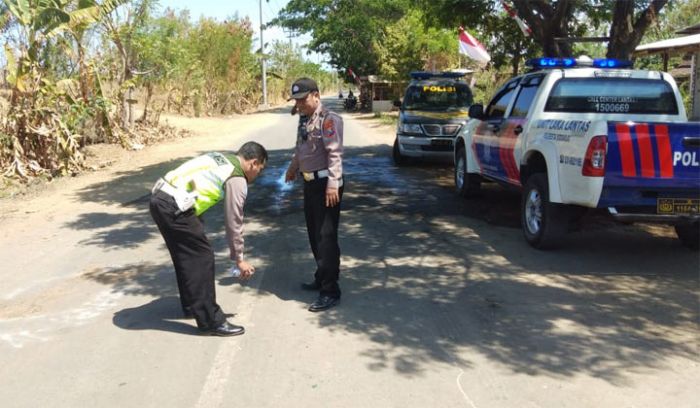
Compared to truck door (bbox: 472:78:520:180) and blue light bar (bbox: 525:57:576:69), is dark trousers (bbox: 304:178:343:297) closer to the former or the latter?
truck door (bbox: 472:78:520:180)

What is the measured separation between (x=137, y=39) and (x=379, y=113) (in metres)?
19.6

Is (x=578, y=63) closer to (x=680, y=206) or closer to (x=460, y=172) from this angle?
(x=680, y=206)

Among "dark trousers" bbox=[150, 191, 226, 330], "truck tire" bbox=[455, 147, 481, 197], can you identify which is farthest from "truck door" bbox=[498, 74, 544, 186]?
"dark trousers" bbox=[150, 191, 226, 330]

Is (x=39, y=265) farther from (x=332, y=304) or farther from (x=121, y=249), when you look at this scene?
(x=332, y=304)

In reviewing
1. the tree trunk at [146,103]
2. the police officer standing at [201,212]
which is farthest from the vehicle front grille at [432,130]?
the tree trunk at [146,103]

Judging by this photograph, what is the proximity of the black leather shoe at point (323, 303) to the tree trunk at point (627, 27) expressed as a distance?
7197 mm

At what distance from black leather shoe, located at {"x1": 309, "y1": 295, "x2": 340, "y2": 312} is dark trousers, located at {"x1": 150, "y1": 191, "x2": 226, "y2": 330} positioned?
766 mm

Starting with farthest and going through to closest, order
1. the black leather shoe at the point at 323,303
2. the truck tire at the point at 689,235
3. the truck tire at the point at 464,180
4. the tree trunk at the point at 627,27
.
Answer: the tree trunk at the point at 627,27 → the truck tire at the point at 464,180 → the truck tire at the point at 689,235 → the black leather shoe at the point at 323,303

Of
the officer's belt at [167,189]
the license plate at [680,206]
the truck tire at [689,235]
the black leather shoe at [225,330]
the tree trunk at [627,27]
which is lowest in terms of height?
the black leather shoe at [225,330]

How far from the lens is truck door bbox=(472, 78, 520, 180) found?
8102mm

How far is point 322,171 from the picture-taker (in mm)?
4996

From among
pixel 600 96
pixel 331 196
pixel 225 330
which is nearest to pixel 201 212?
pixel 225 330

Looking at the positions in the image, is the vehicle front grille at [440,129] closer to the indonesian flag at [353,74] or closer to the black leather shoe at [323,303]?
the black leather shoe at [323,303]

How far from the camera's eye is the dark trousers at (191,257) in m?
4.26
